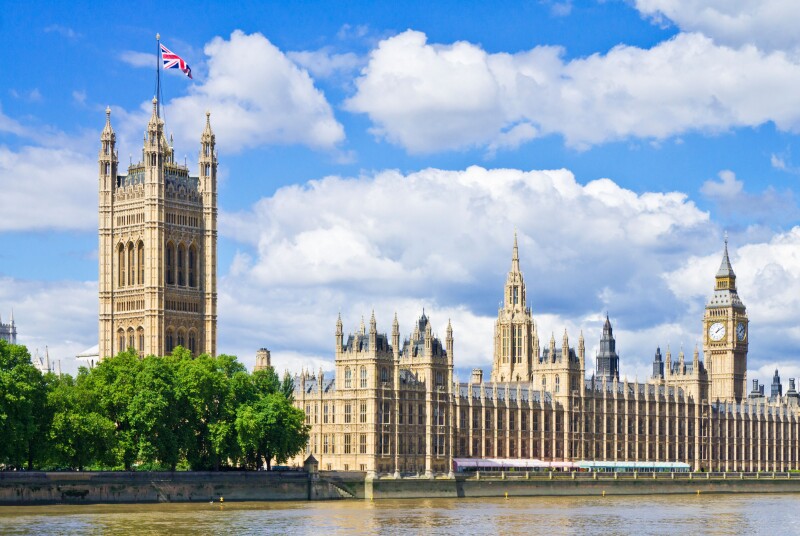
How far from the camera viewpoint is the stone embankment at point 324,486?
112438 millimetres

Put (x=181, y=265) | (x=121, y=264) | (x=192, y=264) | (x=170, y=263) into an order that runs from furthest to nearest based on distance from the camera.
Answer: (x=192, y=264)
(x=181, y=265)
(x=121, y=264)
(x=170, y=263)

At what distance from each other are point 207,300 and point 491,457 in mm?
36212

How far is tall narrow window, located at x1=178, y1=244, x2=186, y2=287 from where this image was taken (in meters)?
180

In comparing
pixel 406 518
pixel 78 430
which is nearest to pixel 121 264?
pixel 78 430

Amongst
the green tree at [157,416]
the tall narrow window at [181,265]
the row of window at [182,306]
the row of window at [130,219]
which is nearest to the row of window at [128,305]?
the row of window at [182,306]

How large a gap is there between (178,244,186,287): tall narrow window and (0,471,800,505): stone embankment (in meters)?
46.9

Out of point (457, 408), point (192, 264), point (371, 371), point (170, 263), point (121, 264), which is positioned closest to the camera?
point (371, 371)

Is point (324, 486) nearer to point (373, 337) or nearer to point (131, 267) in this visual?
point (373, 337)

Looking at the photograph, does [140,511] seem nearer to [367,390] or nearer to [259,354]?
[367,390]

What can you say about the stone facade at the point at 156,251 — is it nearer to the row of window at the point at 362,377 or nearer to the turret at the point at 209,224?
the turret at the point at 209,224

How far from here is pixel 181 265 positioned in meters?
180

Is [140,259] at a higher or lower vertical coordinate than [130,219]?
lower

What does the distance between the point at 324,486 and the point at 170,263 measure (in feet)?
174

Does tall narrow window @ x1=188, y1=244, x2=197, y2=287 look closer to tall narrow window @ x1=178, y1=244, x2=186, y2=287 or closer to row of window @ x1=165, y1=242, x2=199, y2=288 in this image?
row of window @ x1=165, y1=242, x2=199, y2=288
